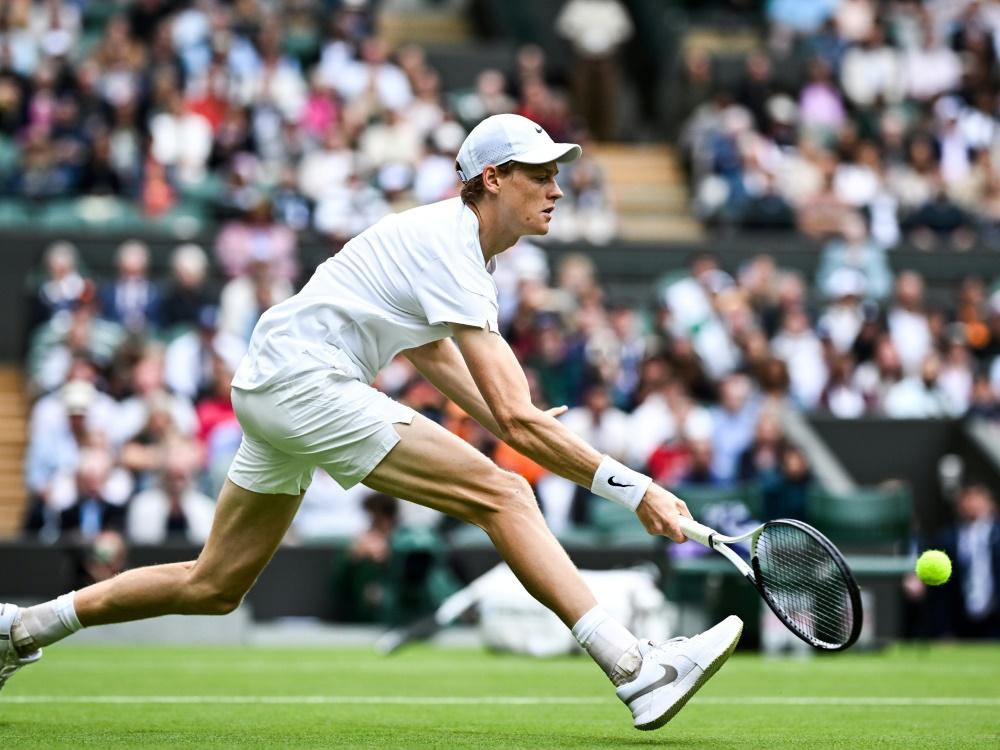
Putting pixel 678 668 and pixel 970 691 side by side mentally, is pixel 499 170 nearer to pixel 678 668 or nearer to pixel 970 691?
pixel 678 668

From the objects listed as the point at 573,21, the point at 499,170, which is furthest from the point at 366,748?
the point at 573,21

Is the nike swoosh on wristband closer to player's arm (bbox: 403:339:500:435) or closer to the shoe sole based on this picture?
the shoe sole

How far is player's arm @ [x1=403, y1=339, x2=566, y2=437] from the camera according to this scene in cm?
652

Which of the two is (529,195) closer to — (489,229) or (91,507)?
(489,229)

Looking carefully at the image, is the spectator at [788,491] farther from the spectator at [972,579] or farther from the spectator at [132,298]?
the spectator at [132,298]

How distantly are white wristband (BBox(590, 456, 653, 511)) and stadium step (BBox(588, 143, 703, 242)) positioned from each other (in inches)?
561

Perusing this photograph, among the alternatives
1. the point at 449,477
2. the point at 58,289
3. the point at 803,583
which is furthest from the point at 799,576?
the point at 58,289

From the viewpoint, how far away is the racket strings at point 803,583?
5824 mm

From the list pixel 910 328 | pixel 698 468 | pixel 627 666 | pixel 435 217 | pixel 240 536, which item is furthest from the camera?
pixel 910 328

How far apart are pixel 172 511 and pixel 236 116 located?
5.59m

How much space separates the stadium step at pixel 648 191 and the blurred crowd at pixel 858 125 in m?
0.38

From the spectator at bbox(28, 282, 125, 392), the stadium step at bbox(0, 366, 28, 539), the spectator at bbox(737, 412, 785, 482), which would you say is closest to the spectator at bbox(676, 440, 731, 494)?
the spectator at bbox(737, 412, 785, 482)

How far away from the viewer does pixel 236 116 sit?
60.6ft

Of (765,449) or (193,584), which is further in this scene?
(765,449)
